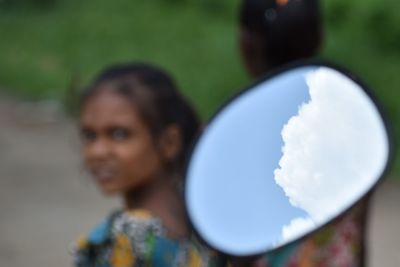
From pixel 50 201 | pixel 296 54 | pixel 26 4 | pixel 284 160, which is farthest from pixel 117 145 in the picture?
pixel 26 4

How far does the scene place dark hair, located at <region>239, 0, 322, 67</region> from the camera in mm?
2445

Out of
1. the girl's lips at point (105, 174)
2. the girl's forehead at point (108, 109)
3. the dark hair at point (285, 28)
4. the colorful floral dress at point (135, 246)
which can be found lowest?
the colorful floral dress at point (135, 246)

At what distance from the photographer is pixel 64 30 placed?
9.34 m

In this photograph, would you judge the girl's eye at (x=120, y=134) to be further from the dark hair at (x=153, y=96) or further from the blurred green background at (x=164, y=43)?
the blurred green background at (x=164, y=43)

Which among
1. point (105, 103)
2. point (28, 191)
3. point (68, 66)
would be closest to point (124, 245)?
point (105, 103)

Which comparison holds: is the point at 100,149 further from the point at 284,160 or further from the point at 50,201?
the point at 50,201

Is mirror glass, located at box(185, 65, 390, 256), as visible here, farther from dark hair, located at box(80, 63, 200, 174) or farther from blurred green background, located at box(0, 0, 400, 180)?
blurred green background, located at box(0, 0, 400, 180)

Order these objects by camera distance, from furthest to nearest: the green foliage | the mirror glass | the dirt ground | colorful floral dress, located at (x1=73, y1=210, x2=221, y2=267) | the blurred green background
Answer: the green foliage < the blurred green background < the dirt ground < colorful floral dress, located at (x1=73, y1=210, x2=221, y2=267) < the mirror glass

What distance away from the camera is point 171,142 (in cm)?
273

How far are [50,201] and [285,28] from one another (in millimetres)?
3811

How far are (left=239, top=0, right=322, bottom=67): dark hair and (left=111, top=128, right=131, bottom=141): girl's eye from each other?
15.8 inches

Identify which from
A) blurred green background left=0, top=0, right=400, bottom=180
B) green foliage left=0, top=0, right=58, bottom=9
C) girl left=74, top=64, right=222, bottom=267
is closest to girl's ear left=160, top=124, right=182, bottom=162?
girl left=74, top=64, right=222, bottom=267

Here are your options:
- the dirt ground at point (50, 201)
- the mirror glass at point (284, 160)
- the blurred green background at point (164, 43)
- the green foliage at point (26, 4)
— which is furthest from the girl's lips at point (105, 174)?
the green foliage at point (26, 4)

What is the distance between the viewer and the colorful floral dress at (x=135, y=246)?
8.25ft
